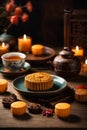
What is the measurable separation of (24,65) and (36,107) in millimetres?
554

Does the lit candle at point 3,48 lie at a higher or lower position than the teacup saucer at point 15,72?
higher

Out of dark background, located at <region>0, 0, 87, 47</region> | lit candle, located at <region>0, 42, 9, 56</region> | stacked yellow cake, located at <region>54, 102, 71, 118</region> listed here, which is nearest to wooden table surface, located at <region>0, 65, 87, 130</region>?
stacked yellow cake, located at <region>54, 102, 71, 118</region>

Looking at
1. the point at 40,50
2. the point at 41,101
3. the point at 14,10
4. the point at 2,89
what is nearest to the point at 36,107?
the point at 41,101

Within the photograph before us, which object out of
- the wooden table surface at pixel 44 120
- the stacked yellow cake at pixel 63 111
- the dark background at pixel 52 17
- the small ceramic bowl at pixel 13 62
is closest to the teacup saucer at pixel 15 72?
the small ceramic bowl at pixel 13 62

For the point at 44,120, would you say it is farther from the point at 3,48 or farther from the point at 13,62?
the point at 3,48

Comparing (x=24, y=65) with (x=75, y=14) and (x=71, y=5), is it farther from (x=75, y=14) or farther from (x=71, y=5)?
(x=71, y=5)

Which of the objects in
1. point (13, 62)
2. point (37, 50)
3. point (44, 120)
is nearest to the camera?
point (44, 120)

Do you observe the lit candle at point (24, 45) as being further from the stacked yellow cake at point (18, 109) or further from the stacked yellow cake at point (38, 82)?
the stacked yellow cake at point (18, 109)

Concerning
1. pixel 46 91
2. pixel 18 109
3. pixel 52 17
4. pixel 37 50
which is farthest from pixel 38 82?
pixel 52 17

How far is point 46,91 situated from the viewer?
6.10ft

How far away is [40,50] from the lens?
240 cm

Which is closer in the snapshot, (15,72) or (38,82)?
(38,82)

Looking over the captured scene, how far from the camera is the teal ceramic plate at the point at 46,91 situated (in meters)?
1.82

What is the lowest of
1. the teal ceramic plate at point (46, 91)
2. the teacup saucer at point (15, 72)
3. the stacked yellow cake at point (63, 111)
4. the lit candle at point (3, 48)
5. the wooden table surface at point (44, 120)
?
the wooden table surface at point (44, 120)
